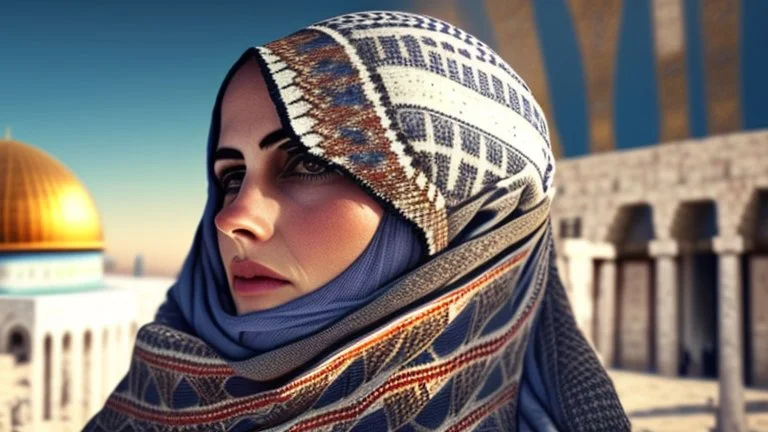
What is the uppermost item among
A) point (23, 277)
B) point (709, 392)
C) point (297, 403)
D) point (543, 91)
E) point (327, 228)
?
point (543, 91)

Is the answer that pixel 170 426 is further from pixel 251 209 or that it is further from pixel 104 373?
pixel 104 373

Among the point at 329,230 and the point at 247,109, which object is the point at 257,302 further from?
the point at 247,109

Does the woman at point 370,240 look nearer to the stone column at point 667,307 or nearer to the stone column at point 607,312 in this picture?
the stone column at point 667,307

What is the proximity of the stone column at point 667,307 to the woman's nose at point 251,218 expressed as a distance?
13.8 m

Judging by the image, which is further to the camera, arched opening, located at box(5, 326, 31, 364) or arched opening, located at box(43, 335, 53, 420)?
arched opening, located at box(5, 326, 31, 364)

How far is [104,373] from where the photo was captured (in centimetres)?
1366

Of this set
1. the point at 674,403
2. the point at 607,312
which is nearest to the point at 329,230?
the point at 674,403

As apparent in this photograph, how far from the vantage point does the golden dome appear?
12.8 m

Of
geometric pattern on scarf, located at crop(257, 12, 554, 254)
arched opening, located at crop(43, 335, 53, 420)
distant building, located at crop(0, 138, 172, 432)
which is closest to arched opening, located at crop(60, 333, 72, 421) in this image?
distant building, located at crop(0, 138, 172, 432)

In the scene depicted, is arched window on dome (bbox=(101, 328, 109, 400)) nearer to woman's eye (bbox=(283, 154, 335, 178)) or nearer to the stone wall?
the stone wall

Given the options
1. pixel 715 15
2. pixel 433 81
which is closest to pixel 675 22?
pixel 715 15

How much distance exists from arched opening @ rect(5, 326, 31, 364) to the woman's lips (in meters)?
12.5

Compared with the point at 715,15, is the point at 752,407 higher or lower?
lower

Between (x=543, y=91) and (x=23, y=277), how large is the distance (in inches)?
508
